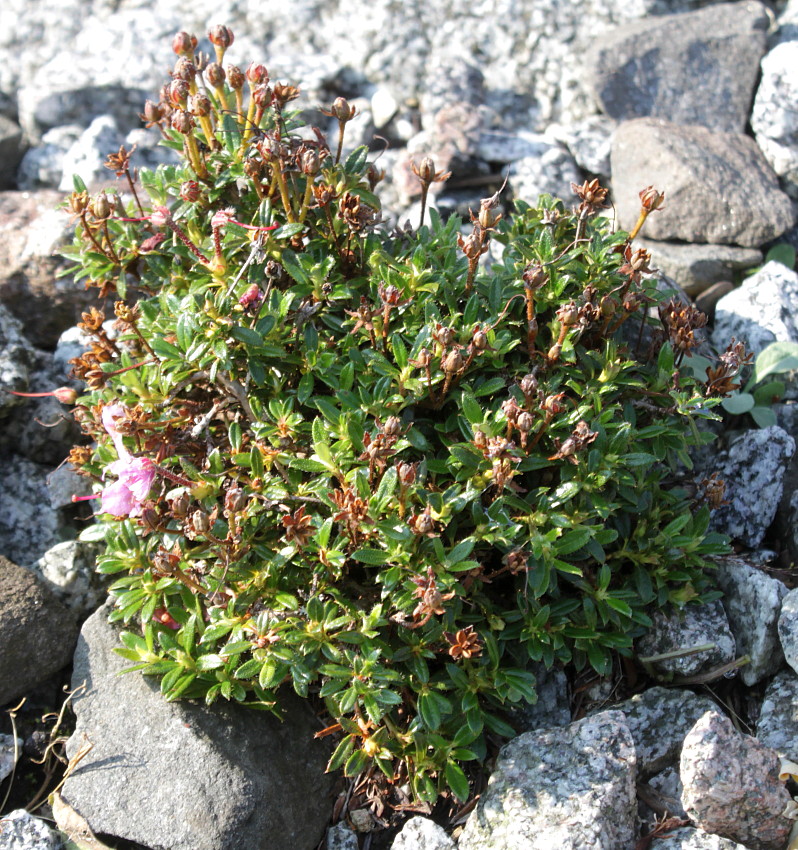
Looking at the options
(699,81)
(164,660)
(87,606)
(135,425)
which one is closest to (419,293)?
(135,425)

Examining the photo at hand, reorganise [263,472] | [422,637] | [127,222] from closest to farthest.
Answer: [422,637], [263,472], [127,222]

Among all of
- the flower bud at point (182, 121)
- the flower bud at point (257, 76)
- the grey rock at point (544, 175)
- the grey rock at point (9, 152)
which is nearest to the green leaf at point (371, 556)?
the flower bud at point (182, 121)

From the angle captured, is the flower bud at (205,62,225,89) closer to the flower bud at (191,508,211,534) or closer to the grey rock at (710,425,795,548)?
the flower bud at (191,508,211,534)

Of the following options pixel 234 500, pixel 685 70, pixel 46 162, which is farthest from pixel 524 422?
pixel 46 162

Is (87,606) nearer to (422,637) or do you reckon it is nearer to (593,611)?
(422,637)

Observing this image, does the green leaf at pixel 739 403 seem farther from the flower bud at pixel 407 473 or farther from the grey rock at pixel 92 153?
the grey rock at pixel 92 153

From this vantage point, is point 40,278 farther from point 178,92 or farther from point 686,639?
point 686,639
